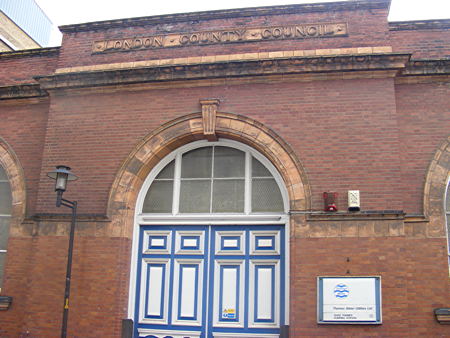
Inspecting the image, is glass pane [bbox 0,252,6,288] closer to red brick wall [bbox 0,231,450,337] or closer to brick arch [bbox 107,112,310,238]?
red brick wall [bbox 0,231,450,337]

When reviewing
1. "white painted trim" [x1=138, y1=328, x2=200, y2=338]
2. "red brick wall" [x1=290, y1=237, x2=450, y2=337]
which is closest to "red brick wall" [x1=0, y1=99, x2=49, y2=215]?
"white painted trim" [x1=138, y1=328, x2=200, y2=338]

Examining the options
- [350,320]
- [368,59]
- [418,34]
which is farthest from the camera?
[418,34]

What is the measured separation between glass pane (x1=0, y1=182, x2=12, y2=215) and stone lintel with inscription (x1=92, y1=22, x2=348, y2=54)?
3.38 metres

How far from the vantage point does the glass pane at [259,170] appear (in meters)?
8.05

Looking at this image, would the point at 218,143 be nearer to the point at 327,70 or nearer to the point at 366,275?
the point at 327,70

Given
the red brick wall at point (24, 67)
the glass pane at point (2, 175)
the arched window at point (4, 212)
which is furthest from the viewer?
the red brick wall at point (24, 67)

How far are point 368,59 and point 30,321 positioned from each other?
291 inches

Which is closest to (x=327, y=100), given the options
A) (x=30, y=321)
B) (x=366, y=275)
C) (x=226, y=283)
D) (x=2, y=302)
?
(x=366, y=275)

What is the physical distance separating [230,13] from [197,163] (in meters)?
2.94

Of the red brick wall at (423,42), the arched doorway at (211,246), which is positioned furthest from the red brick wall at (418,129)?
the arched doorway at (211,246)

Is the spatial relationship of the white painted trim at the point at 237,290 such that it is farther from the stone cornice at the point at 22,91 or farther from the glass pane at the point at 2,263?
the stone cornice at the point at 22,91

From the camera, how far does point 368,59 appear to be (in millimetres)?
7559

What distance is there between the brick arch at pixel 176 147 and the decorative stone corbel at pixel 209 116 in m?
0.09

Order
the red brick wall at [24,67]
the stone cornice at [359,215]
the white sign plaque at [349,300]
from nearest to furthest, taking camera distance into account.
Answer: the white sign plaque at [349,300] → the stone cornice at [359,215] → the red brick wall at [24,67]
